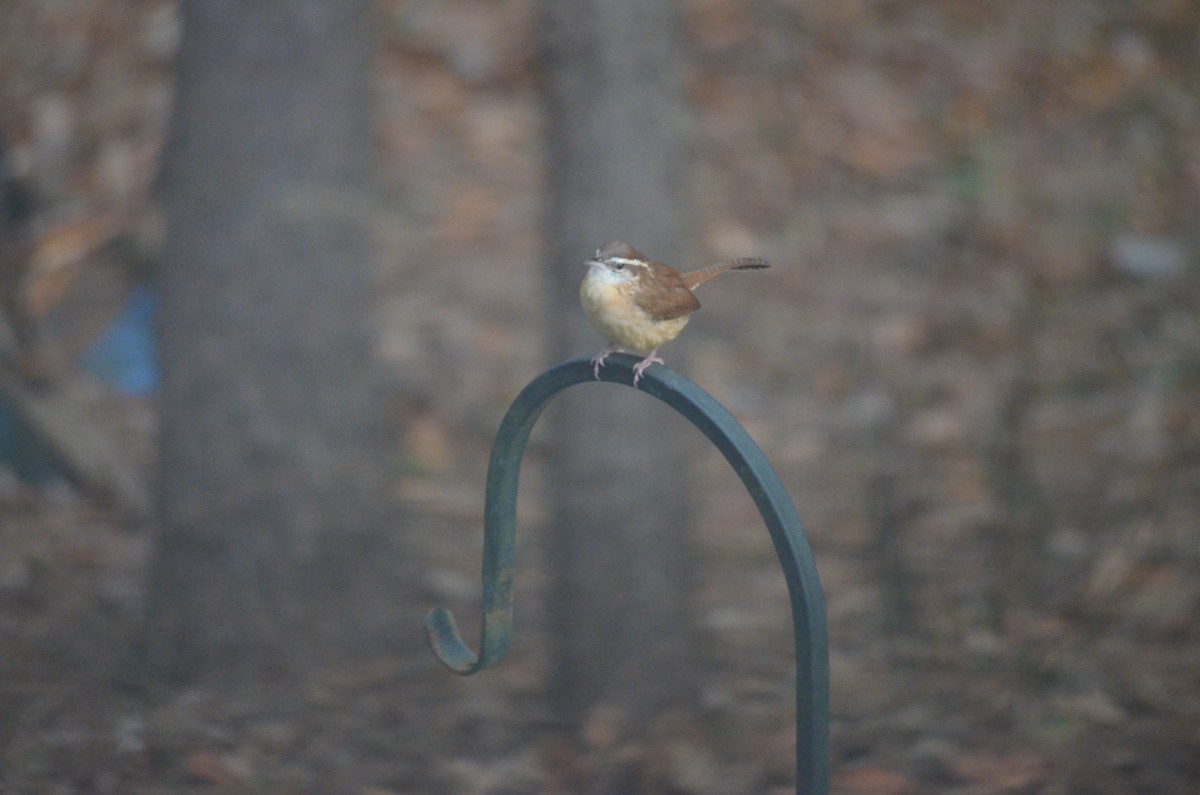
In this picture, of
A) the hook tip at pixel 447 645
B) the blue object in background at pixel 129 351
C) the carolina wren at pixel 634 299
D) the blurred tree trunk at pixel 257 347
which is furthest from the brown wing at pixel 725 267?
the blue object in background at pixel 129 351

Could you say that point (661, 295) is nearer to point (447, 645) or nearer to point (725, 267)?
point (725, 267)

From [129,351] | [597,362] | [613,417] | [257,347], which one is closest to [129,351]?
[129,351]

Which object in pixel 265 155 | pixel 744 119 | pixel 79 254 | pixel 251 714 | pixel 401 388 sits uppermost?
pixel 744 119

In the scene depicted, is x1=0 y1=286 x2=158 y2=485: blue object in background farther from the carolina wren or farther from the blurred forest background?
the carolina wren

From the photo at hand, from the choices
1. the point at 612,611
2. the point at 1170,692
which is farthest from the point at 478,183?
the point at 1170,692

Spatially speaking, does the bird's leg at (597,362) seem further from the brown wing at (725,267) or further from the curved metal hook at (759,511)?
the brown wing at (725,267)

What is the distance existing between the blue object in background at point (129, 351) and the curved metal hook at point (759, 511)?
4.52 meters

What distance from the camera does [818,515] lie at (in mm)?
5617

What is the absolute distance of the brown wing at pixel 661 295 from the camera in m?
2.24

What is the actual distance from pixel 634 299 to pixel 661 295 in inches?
2.2

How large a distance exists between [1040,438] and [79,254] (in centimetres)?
458

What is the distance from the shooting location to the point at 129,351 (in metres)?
6.49

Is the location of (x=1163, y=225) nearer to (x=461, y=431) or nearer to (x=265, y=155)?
(x=461, y=431)

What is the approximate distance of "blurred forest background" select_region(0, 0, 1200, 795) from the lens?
383 centimetres
